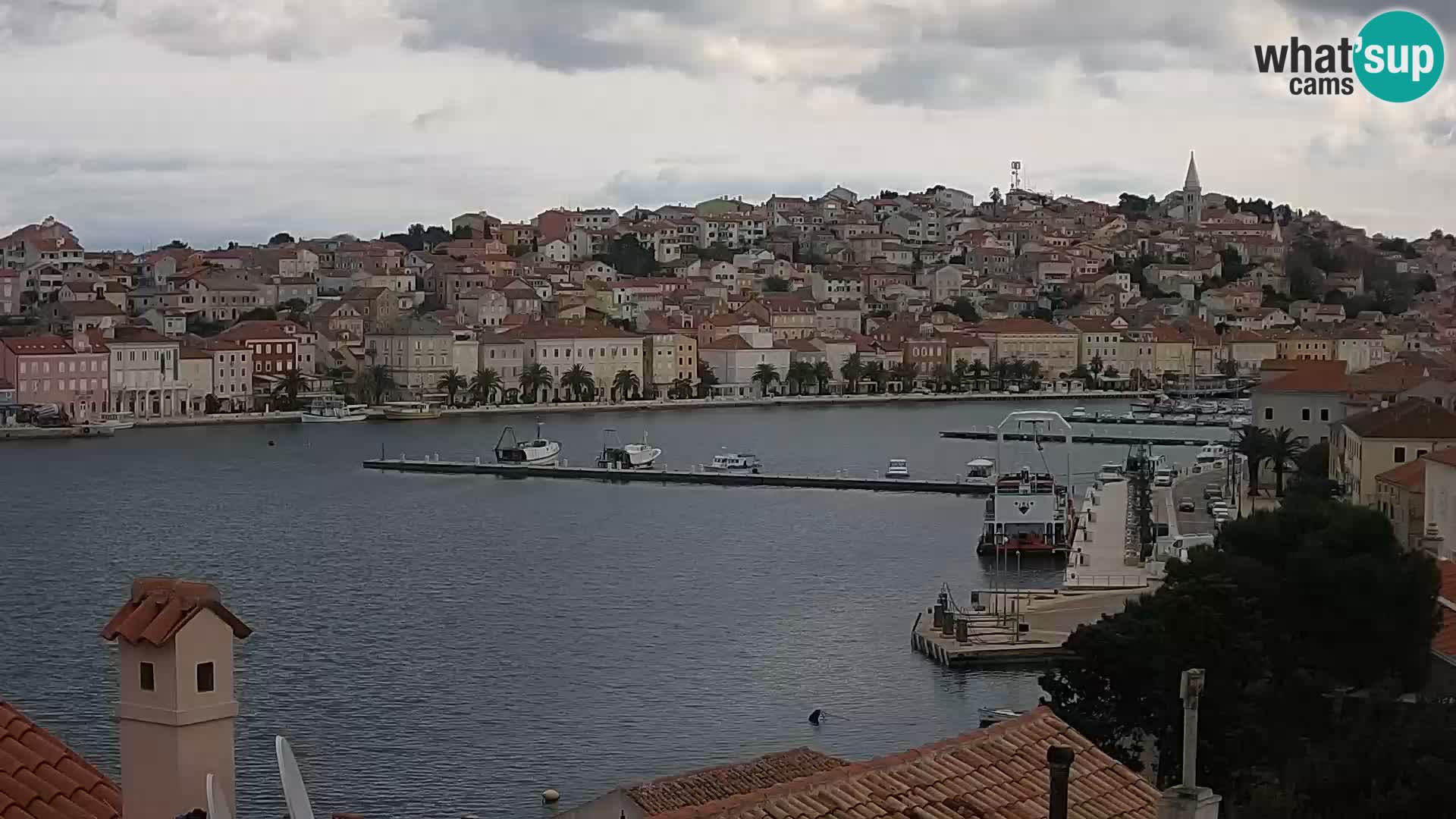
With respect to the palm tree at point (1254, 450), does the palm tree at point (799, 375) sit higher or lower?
higher

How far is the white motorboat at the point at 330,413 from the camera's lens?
37.3 metres

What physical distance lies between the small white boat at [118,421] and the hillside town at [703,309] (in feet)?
1.14

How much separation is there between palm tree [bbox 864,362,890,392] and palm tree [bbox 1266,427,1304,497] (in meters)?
25.1

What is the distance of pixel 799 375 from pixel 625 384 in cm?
412

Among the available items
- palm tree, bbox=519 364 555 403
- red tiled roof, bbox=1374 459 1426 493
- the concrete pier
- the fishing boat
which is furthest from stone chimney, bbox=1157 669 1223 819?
palm tree, bbox=519 364 555 403

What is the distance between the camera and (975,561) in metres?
17.1

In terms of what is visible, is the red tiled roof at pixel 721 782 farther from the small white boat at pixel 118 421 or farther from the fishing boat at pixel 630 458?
the small white boat at pixel 118 421

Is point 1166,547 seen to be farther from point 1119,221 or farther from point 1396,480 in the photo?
point 1119,221

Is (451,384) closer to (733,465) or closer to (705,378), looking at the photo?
(705,378)

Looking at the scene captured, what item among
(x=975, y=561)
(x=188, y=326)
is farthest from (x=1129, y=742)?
(x=188, y=326)

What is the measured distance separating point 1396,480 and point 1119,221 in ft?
178

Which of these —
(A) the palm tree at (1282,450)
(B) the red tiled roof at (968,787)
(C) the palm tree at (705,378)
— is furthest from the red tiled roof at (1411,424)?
(C) the palm tree at (705,378)

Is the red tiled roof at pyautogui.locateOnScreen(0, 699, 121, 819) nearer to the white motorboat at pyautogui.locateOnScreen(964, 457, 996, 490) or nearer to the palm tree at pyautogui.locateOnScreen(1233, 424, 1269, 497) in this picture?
the palm tree at pyautogui.locateOnScreen(1233, 424, 1269, 497)

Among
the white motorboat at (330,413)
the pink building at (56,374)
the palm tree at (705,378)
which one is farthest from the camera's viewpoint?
the palm tree at (705,378)
